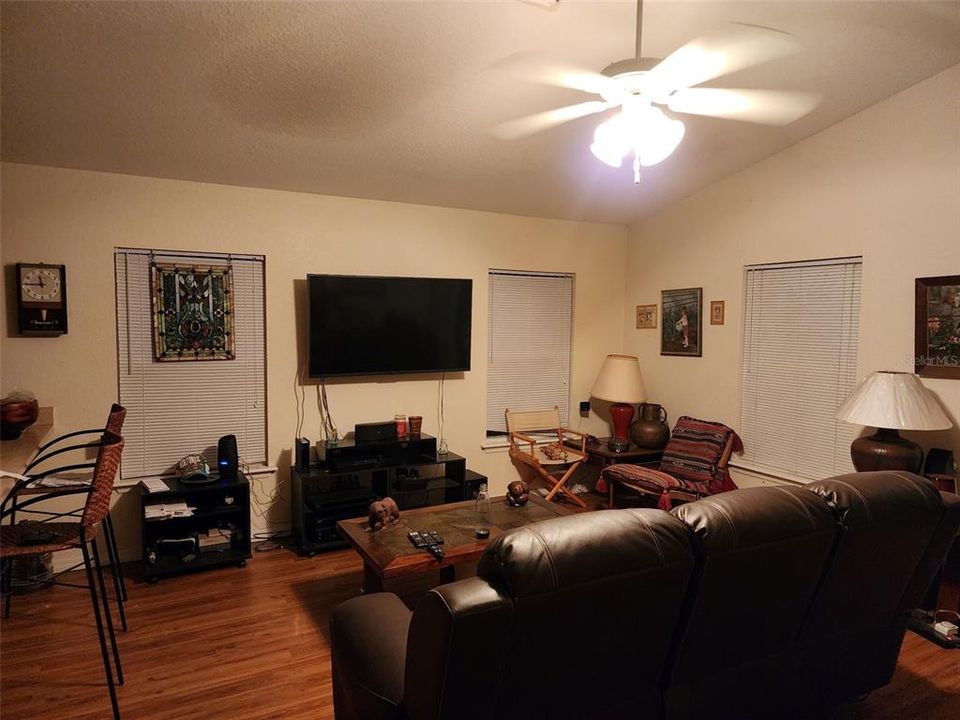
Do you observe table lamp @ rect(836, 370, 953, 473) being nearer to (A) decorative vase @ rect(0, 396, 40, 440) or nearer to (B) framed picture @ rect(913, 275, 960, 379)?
(B) framed picture @ rect(913, 275, 960, 379)

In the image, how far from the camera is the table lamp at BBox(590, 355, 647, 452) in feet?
16.5

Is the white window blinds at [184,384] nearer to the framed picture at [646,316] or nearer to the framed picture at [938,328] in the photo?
the framed picture at [646,316]

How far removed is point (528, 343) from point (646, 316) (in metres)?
1.15

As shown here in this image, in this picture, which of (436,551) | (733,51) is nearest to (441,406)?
(436,551)

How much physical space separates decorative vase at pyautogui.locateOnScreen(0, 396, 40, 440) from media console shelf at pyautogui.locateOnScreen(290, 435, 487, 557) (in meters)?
1.55

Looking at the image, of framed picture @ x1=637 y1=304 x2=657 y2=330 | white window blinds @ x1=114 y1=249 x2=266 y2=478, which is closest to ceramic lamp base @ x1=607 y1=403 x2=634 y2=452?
framed picture @ x1=637 y1=304 x2=657 y2=330

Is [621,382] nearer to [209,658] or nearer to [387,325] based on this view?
[387,325]

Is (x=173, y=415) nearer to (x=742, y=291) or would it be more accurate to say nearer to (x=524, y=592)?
(x=524, y=592)

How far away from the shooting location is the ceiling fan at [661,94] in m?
2.11

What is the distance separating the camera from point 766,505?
1.73 metres

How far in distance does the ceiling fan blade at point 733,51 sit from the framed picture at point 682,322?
212cm

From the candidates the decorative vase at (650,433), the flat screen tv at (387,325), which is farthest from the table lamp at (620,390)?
the flat screen tv at (387,325)

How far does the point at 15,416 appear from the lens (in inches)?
106

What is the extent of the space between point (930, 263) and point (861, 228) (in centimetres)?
49
